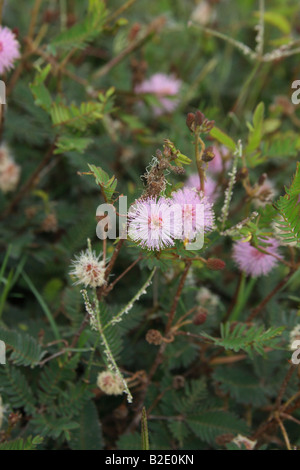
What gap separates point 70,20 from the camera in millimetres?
1764

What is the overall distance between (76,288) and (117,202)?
0.33 meters

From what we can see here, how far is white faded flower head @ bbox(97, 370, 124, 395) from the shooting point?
3.41 ft

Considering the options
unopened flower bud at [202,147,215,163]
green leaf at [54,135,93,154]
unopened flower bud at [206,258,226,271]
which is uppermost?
green leaf at [54,135,93,154]

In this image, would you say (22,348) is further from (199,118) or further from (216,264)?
(199,118)

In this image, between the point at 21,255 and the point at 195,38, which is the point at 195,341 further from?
the point at 195,38

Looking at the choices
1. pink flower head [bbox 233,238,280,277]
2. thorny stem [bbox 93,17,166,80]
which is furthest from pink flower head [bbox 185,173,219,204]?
thorny stem [bbox 93,17,166,80]

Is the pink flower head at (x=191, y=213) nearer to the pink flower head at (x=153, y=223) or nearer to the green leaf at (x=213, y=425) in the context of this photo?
the pink flower head at (x=153, y=223)

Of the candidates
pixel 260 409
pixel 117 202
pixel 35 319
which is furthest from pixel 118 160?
pixel 260 409

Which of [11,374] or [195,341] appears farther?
[195,341]

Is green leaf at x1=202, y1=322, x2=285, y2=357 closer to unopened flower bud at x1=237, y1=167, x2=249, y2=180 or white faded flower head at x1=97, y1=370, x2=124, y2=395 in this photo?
white faded flower head at x1=97, y1=370, x2=124, y2=395

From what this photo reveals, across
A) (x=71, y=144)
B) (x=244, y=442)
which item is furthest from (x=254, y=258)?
(x=71, y=144)

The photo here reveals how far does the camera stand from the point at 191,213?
0.89m

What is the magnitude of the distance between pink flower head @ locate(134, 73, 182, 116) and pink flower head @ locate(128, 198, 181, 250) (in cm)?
102
